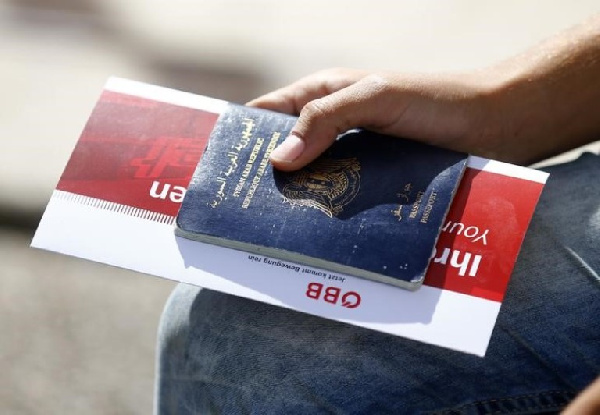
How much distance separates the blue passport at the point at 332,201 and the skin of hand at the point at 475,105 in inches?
1.1

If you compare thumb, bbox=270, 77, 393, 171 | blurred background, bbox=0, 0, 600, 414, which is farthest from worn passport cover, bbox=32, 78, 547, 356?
blurred background, bbox=0, 0, 600, 414

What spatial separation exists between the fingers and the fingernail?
178 millimetres

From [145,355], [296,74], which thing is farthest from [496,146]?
[296,74]

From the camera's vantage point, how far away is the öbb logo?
1012 millimetres

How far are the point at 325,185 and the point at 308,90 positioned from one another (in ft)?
0.77

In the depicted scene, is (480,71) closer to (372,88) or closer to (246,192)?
(372,88)

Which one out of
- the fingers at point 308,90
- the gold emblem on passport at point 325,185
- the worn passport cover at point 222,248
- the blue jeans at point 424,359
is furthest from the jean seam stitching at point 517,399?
the fingers at point 308,90

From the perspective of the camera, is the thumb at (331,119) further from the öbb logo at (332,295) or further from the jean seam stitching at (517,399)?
the jean seam stitching at (517,399)

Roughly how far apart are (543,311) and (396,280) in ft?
0.58

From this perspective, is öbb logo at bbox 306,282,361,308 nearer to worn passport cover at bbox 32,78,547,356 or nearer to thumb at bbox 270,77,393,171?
worn passport cover at bbox 32,78,547,356

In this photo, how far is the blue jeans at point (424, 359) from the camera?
1.05 meters

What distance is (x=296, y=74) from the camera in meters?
2.48

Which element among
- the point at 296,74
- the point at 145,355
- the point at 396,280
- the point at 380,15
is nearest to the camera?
the point at 396,280

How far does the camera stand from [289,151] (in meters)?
1.10
